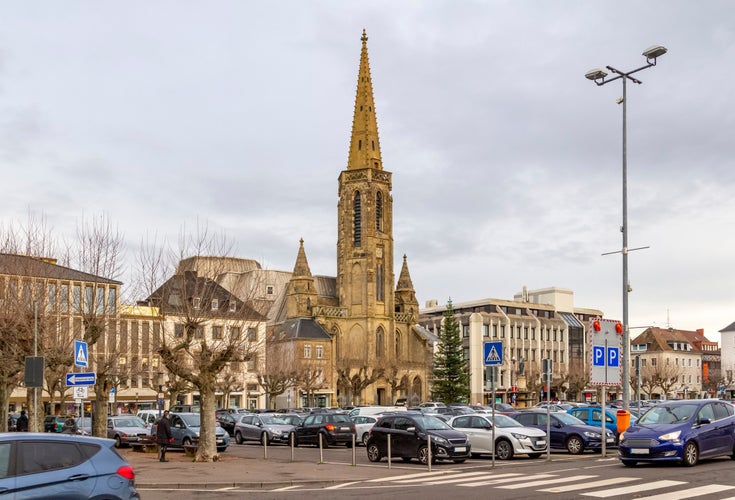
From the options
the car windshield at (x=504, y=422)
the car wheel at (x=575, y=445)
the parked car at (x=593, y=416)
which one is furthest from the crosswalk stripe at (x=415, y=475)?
the parked car at (x=593, y=416)

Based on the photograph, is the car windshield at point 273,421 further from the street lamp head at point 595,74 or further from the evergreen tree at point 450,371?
the evergreen tree at point 450,371

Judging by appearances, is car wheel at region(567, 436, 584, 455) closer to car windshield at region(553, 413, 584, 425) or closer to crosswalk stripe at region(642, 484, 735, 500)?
car windshield at region(553, 413, 584, 425)

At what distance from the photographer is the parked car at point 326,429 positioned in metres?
38.9

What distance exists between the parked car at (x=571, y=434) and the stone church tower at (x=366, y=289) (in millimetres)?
83503

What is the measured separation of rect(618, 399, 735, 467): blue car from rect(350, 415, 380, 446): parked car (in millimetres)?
17674

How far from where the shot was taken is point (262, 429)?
144 feet

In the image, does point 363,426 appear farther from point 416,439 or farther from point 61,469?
point 61,469

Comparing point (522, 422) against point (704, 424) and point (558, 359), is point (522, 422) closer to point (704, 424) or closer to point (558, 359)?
point (704, 424)

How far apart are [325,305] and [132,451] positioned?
9079 centimetres

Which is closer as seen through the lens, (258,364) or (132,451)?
(132,451)

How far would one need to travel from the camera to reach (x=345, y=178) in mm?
125750

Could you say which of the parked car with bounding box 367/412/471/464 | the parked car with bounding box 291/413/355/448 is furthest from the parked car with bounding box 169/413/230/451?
the parked car with bounding box 367/412/471/464

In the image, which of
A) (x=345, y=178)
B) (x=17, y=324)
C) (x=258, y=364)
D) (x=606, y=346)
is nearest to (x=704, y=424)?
(x=606, y=346)

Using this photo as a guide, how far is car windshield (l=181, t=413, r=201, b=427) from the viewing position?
118 feet
